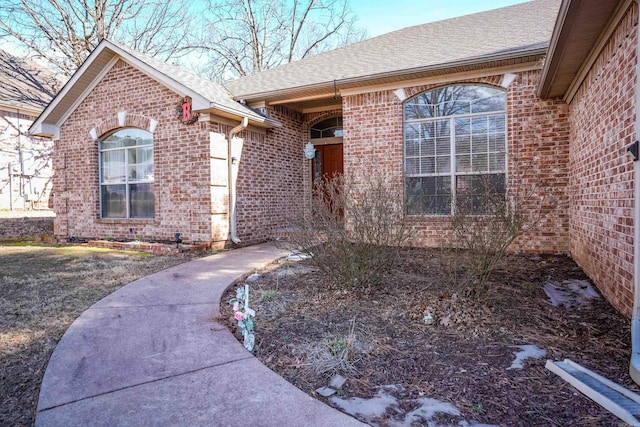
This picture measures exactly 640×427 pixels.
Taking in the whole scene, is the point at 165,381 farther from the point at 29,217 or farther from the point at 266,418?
the point at 29,217

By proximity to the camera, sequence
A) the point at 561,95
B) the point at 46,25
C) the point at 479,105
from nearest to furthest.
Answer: the point at 561,95
the point at 479,105
the point at 46,25

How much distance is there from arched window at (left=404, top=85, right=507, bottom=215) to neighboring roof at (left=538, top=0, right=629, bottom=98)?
4.88 feet

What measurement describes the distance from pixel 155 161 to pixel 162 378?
699 cm

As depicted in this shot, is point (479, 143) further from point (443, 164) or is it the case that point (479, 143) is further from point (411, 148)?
point (411, 148)

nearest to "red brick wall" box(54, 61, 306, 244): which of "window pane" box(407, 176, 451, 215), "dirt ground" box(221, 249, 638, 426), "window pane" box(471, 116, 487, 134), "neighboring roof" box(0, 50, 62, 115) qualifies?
"window pane" box(407, 176, 451, 215)

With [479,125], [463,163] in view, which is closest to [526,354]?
[463,163]

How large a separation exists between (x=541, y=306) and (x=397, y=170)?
4478 millimetres

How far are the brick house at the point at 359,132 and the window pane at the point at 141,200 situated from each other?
36 mm

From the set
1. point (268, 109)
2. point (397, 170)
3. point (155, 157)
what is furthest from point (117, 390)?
point (268, 109)

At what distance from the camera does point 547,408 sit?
2170mm

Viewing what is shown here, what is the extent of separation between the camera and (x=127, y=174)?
9297 mm

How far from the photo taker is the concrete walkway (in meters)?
2.12

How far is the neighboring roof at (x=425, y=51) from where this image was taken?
7.25 m

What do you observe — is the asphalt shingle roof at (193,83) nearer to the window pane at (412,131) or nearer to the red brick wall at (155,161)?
the red brick wall at (155,161)
